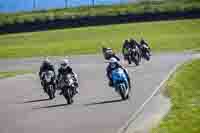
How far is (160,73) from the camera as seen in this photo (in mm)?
29969

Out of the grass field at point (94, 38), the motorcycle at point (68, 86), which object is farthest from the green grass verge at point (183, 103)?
the grass field at point (94, 38)

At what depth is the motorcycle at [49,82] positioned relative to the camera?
23.2 metres

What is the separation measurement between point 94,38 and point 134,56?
110 ft

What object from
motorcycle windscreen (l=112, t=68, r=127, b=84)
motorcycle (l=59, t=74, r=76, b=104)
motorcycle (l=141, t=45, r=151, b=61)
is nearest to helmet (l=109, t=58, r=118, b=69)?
motorcycle windscreen (l=112, t=68, r=127, b=84)

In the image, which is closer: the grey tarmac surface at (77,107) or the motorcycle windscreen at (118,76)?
the grey tarmac surface at (77,107)

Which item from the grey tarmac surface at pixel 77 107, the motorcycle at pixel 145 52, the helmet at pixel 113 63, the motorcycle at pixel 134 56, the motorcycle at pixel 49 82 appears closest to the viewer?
the grey tarmac surface at pixel 77 107

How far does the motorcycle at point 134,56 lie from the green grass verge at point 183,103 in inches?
270

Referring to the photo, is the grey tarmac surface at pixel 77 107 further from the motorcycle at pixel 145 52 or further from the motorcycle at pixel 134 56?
the motorcycle at pixel 145 52

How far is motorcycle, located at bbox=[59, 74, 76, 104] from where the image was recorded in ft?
68.9

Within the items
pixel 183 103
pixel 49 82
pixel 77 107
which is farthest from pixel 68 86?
pixel 183 103

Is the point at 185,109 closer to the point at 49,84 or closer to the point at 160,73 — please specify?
the point at 49,84

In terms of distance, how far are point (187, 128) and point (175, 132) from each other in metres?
0.51

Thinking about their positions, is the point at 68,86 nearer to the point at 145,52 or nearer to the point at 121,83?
the point at 121,83

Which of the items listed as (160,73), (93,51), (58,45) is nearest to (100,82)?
(160,73)
